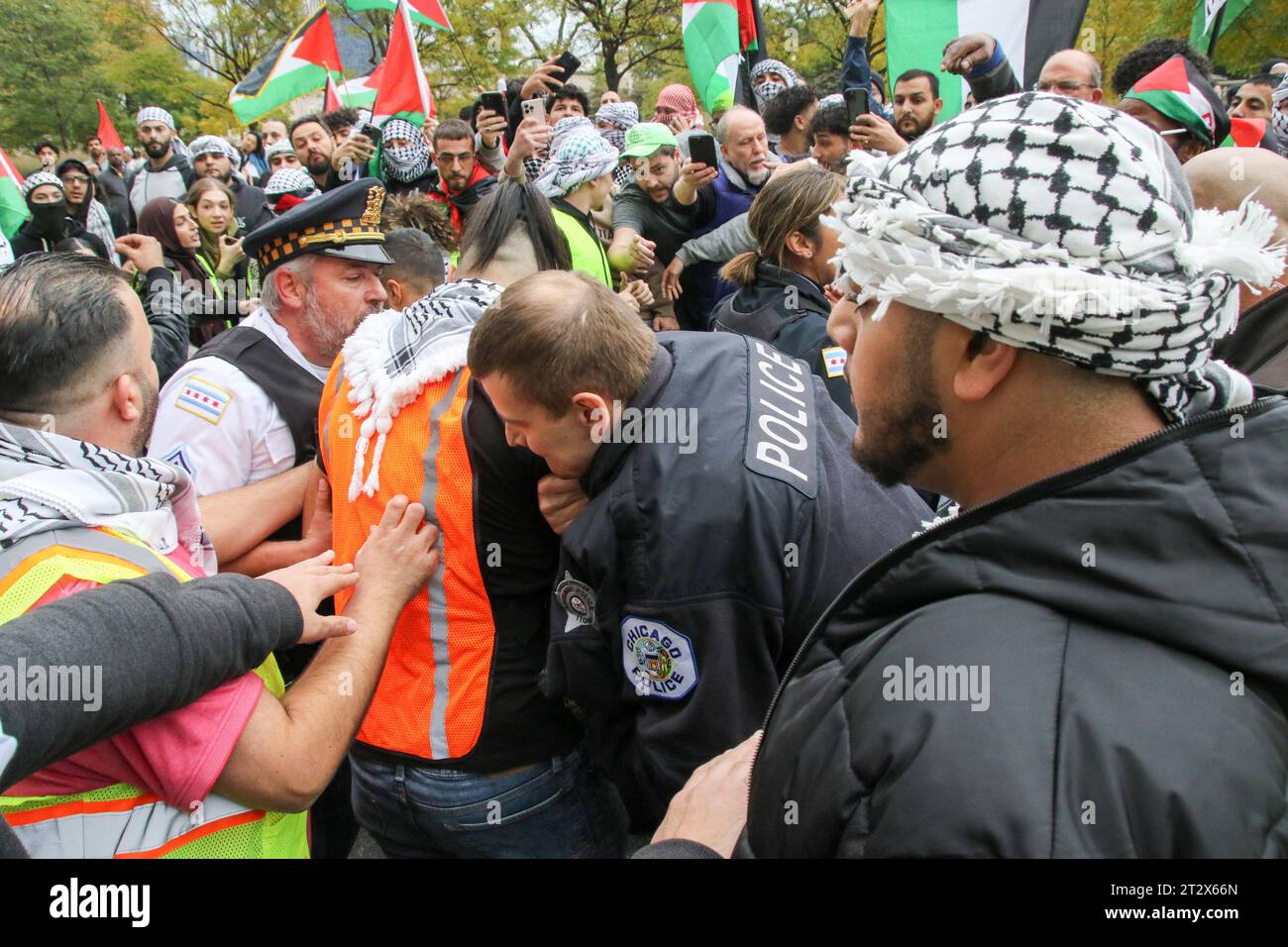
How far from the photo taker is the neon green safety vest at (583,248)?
4.59 metres

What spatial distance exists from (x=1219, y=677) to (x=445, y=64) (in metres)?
29.2

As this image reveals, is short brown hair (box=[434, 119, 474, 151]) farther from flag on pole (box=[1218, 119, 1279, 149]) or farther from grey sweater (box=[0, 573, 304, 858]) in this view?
grey sweater (box=[0, 573, 304, 858])

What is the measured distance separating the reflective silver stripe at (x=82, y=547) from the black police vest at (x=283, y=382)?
1.21 metres

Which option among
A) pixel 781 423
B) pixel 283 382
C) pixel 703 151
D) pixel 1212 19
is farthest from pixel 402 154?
pixel 1212 19

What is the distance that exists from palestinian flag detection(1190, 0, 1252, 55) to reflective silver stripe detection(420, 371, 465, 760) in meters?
7.16

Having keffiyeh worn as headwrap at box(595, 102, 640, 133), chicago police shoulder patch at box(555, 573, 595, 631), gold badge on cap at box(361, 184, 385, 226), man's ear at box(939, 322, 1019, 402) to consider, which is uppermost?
keffiyeh worn as headwrap at box(595, 102, 640, 133)

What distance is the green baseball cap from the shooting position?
609 centimetres

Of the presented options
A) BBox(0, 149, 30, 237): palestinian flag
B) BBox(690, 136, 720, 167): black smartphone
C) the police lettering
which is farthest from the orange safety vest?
BBox(0, 149, 30, 237): palestinian flag

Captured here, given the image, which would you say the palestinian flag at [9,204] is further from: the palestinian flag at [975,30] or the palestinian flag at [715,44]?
A: the palestinian flag at [975,30]

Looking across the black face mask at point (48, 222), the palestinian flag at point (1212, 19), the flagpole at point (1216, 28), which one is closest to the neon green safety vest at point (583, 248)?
the palestinian flag at point (1212, 19)

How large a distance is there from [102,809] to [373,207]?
99.7 inches

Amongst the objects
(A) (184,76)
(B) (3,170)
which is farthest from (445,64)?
(B) (3,170)
